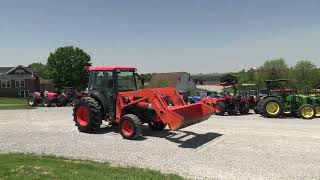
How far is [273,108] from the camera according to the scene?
2058cm

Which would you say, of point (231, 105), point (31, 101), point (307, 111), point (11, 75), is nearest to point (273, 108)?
point (307, 111)

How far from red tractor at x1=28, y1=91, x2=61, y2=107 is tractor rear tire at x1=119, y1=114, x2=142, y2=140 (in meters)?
24.9

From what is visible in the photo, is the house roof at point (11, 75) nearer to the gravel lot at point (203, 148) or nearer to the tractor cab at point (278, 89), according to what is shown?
the tractor cab at point (278, 89)

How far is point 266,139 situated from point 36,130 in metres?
8.62

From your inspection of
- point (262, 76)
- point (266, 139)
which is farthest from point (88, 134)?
point (262, 76)

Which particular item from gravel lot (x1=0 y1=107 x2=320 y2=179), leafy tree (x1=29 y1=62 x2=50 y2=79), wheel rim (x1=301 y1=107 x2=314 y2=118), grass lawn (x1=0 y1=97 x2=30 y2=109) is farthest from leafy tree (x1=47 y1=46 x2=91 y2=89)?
gravel lot (x1=0 y1=107 x2=320 y2=179)

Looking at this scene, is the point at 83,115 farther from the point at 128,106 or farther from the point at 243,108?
the point at 243,108

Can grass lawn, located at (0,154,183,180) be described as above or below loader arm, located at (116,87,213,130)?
below

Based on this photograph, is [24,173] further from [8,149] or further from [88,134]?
[88,134]

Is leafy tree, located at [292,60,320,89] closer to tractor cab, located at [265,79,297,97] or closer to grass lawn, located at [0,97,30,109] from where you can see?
grass lawn, located at [0,97,30,109]

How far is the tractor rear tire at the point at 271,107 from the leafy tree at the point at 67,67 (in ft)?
195

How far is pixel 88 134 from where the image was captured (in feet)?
47.9

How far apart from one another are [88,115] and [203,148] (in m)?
4.95

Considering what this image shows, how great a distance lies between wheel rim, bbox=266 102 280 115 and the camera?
2050 cm
